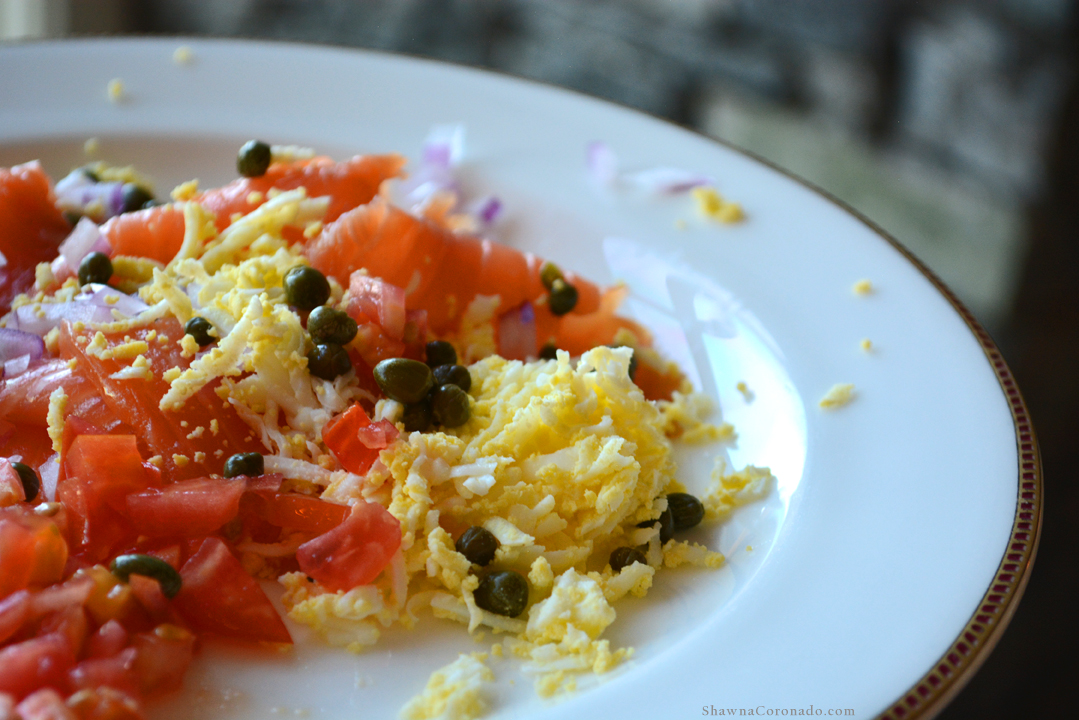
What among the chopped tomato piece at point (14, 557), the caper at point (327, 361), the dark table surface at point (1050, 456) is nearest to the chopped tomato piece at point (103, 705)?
the chopped tomato piece at point (14, 557)

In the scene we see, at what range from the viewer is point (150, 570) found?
1704 millimetres

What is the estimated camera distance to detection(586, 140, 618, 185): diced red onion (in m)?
3.00

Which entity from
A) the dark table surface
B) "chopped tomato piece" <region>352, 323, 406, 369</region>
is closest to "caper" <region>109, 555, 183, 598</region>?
"chopped tomato piece" <region>352, 323, 406, 369</region>

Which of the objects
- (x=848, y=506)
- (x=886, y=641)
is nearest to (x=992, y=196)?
(x=848, y=506)

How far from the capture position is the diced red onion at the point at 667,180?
2943 millimetres

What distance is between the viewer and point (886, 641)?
1.68m

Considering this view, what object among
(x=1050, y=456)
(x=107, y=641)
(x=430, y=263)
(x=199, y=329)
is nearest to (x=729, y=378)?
(x=430, y=263)

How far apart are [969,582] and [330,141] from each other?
2.21m

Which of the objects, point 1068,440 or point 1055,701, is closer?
point 1055,701

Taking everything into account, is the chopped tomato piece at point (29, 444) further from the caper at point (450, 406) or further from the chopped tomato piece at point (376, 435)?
the caper at point (450, 406)

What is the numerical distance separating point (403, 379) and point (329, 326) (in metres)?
0.19

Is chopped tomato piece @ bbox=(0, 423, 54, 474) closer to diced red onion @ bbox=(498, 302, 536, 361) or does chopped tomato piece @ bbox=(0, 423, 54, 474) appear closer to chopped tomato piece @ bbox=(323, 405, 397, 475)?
chopped tomato piece @ bbox=(323, 405, 397, 475)

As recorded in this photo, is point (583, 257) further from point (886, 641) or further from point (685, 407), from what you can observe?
point (886, 641)

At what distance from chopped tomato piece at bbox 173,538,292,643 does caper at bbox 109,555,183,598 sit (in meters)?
0.05
